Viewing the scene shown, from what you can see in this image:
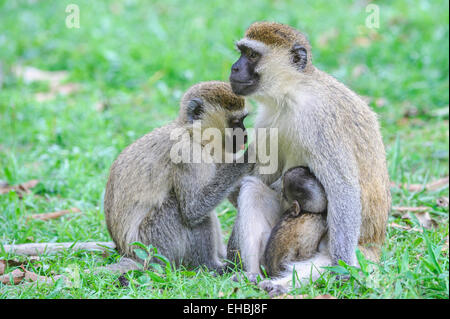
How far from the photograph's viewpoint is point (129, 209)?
17.8 ft

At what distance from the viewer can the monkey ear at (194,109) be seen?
5.46 meters

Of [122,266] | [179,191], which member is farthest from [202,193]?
[122,266]

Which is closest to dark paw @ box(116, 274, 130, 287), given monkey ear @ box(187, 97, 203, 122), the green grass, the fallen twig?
the green grass

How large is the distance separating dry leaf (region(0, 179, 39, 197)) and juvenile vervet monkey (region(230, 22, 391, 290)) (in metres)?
2.84

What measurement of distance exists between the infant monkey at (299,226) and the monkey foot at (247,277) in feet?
0.55

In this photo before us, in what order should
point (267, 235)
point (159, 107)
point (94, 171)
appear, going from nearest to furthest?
point (267, 235) → point (94, 171) → point (159, 107)

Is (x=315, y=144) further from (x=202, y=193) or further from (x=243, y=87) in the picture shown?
(x=202, y=193)

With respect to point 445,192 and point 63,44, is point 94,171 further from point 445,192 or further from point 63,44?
point 63,44

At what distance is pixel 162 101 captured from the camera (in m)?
9.46

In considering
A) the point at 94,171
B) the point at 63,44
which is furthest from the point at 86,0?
the point at 94,171

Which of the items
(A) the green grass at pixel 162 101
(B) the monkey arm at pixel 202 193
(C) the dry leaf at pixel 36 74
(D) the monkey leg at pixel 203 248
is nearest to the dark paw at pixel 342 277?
(A) the green grass at pixel 162 101

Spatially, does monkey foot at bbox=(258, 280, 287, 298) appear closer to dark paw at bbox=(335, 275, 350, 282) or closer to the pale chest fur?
dark paw at bbox=(335, 275, 350, 282)

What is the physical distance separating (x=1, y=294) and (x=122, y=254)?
1156mm

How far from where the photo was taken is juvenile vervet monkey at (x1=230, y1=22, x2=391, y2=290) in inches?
186
